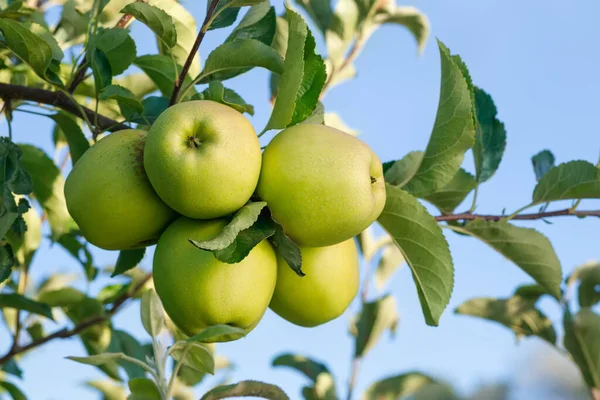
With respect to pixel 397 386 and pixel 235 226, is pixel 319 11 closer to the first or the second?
pixel 397 386

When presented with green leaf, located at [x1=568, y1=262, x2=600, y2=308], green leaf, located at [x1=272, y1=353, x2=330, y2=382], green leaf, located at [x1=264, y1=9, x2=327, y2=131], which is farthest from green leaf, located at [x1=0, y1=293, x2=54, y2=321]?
green leaf, located at [x1=568, y1=262, x2=600, y2=308]

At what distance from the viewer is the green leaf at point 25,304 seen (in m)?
1.92

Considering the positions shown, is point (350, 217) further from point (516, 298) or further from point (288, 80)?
point (516, 298)

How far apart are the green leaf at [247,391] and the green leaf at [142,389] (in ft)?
0.49

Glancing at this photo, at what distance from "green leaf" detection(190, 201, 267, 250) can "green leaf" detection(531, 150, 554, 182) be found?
89 centimetres

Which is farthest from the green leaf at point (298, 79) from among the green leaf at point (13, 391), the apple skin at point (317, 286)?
the green leaf at point (13, 391)

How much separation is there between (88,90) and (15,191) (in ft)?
1.77

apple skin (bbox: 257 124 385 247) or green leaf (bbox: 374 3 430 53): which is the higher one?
apple skin (bbox: 257 124 385 247)

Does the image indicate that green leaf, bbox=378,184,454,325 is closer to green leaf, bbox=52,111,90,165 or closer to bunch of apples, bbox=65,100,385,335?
bunch of apples, bbox=65,100,385,335

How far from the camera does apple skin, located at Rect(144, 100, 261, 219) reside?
3.28ft

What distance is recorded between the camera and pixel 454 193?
151 cm

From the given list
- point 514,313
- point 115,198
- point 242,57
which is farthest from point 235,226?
point 514,313

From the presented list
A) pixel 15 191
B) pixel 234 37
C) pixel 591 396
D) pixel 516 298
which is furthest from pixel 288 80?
pixel 591 396

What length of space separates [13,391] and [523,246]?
153cm
